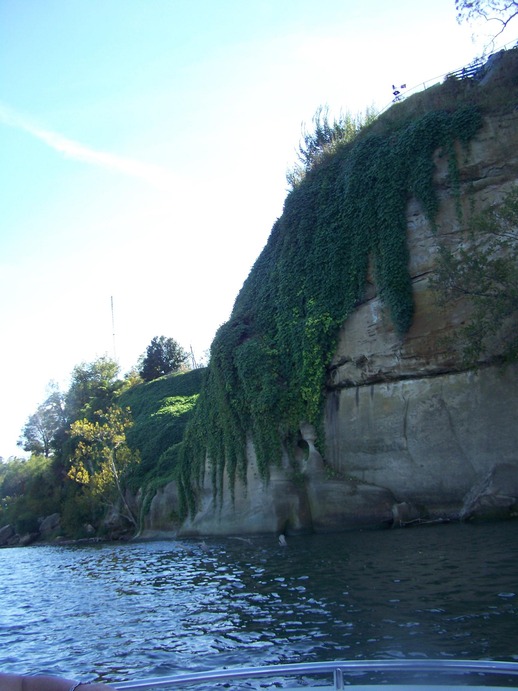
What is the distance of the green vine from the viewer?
928 inches

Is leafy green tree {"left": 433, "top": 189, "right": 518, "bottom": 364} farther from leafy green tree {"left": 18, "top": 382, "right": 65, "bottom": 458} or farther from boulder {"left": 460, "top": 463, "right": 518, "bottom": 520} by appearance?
leafy green tree {"left": 18, "top": 382, "right": 65, "bottom": 458}

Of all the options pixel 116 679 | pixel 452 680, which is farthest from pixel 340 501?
pixel 452 680

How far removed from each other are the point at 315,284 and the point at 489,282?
855 cm

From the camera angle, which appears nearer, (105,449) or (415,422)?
(415,422)

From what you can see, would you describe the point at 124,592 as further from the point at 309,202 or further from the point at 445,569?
the point at 309,202

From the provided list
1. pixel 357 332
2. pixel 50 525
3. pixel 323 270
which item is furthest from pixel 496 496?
pixel 50 525

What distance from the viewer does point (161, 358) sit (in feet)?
202

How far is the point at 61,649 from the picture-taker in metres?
10.2

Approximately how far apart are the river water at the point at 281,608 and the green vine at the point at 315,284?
7.30m

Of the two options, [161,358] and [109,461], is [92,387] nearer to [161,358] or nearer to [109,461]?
[161,358]

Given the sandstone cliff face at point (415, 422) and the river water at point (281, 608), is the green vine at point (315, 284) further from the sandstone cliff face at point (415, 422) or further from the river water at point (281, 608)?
the river water at point (281, 608)

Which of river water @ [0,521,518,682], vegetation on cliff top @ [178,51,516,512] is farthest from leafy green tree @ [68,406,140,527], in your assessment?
river water @ [0,521,518,682]

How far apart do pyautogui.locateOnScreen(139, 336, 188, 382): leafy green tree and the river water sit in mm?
42094

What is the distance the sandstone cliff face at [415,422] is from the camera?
20.8m
